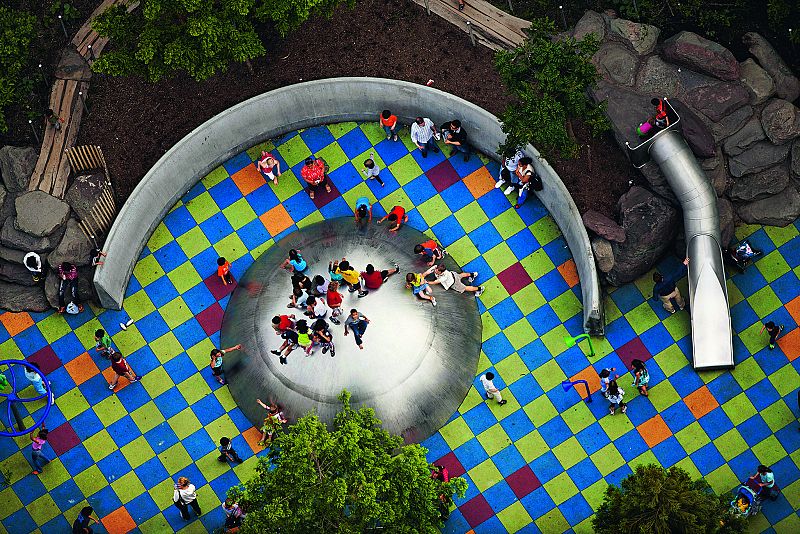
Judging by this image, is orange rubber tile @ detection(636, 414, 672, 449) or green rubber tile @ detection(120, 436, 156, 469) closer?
orange rubber tile @ detection(636, 414, 672, 449)

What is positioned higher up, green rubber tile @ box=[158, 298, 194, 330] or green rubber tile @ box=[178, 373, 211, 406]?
green rubber tile @ box=[158, 298, 194, 330]

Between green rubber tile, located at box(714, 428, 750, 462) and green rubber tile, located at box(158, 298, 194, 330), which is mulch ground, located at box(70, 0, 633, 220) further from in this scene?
green rubber tile, located at box(714, 428, 750, 462)

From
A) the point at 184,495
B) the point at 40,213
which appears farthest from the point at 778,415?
the point at 40,213

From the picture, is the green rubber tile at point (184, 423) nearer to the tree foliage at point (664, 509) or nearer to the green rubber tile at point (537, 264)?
the green rubber tile at point (537, 264)

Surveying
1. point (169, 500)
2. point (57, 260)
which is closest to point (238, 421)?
point (169, 500)

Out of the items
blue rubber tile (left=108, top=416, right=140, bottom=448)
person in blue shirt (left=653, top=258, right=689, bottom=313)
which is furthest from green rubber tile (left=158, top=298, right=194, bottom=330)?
person in blue shirt (left=653, top=258, right=689, bottom=313)

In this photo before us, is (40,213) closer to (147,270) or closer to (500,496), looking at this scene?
(147,270)

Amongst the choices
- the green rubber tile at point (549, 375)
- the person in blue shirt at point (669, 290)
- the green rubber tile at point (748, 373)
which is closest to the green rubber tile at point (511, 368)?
the green rubber tile at point (549, 375)

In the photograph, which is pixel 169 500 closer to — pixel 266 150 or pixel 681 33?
pixel 266 150
